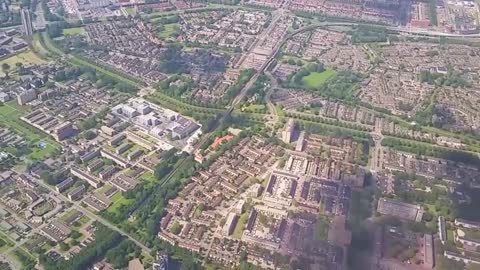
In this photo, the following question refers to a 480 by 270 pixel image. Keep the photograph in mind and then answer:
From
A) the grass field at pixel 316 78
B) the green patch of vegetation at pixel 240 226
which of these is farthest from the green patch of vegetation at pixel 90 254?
the grass field at pixel 316 78

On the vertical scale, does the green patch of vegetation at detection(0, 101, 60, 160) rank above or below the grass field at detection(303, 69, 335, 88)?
above

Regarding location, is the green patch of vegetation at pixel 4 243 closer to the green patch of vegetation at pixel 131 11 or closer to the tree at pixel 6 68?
the tree at pixel 6 68

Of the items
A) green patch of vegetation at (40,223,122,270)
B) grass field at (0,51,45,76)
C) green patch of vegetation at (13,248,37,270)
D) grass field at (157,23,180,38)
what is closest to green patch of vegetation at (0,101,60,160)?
grass field at (0,51,45,76)

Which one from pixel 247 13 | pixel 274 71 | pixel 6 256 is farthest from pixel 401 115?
pixel 6 256

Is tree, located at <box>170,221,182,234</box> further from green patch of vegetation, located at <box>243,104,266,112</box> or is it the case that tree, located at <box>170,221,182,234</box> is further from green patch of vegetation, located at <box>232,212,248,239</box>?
green patch of vegetation, located at <box>243,104,266,112</box>

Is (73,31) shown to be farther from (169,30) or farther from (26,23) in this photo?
(169,30)

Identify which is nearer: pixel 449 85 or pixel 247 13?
pixel 449 85

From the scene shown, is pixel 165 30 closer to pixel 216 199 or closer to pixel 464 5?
pixel 216 199
